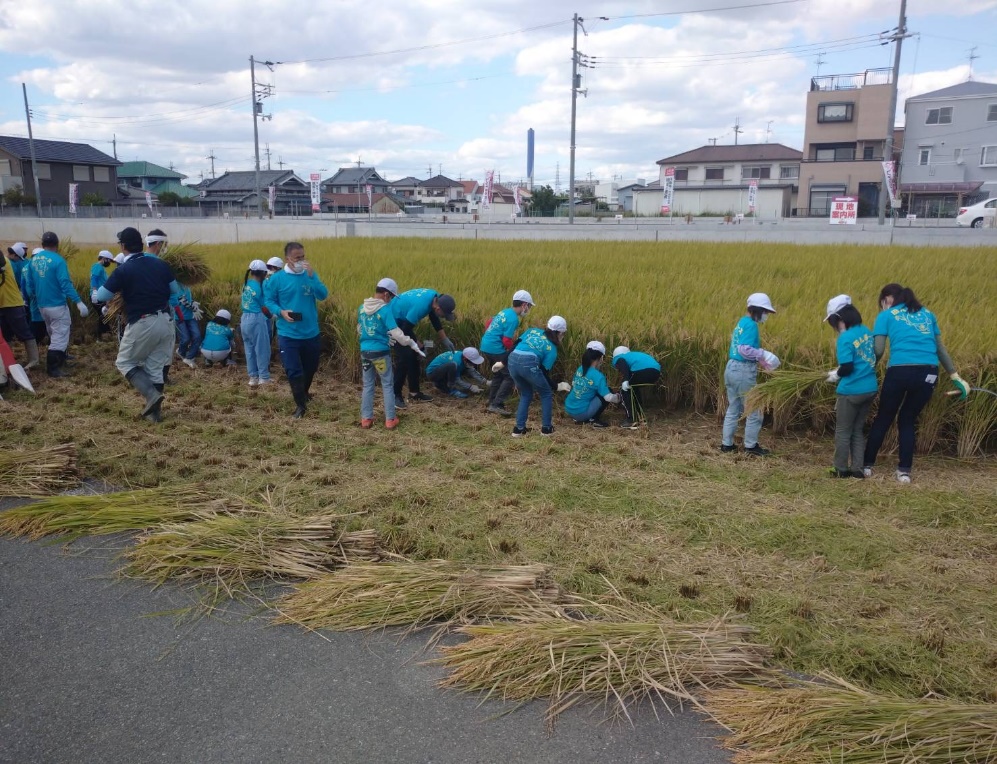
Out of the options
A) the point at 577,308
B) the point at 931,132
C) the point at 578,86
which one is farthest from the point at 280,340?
the point at 931,132

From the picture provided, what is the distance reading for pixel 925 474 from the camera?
17.7 ft

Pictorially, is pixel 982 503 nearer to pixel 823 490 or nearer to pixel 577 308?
pixel 823 490

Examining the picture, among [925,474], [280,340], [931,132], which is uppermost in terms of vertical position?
[931,132]

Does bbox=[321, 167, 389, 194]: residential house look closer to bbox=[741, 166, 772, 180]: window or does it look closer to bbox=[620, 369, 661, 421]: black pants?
bbox=[741, 166, 772, 180]: window

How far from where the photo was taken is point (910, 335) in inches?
201

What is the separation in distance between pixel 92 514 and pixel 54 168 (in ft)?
162

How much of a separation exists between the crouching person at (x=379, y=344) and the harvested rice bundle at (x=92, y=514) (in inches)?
85.0

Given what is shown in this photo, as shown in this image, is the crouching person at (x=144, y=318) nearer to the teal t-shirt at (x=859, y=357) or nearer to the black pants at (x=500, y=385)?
the black pants at (x=500, y=385)

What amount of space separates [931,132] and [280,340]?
43.7 m

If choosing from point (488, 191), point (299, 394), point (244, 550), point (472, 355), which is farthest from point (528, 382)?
point (488, 191)

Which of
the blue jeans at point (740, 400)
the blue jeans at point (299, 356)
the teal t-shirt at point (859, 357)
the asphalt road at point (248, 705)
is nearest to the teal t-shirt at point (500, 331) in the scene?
the blue jeans at point (299, 356)

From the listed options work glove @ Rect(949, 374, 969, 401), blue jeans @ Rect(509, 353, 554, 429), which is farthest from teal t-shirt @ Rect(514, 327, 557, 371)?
work glove @ Rect(949, 374, 969, 401)

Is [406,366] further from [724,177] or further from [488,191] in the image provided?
[724,177]

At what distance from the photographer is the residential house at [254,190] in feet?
175
